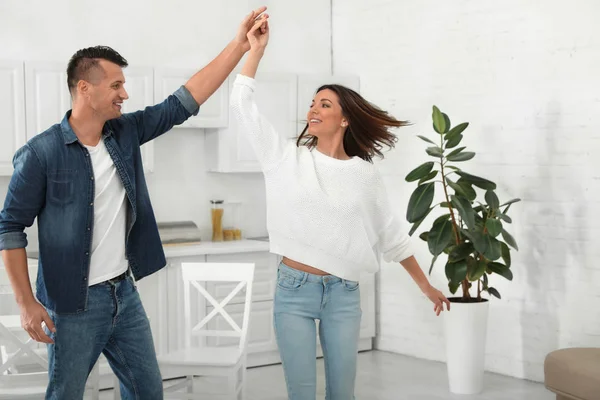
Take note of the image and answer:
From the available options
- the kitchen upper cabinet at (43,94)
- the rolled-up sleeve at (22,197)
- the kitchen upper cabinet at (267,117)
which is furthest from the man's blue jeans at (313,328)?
the kitchen upper cabinet at (267,117)

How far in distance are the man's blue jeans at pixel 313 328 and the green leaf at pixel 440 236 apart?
74.0 inches

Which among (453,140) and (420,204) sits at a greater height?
(453,140)

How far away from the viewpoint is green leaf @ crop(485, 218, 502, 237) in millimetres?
4645

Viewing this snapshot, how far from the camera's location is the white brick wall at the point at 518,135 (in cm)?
483

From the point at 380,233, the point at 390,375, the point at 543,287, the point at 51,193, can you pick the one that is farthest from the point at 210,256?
the point at 51,193

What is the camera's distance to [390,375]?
17.8ft

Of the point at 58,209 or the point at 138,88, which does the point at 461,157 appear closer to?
the point at 138,88

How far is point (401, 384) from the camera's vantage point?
520 centimetres

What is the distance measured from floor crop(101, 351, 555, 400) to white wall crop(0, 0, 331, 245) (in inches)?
49.6

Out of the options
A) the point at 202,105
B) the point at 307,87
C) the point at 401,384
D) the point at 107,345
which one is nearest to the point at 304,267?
the point at 107,345

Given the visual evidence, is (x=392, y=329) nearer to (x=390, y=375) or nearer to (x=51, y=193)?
(x=390, y=375)

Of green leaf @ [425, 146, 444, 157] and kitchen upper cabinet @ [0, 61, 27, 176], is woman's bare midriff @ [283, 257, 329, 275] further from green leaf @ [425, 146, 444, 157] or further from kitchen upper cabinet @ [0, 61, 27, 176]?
kitchen upper cabinet @ [0, 61, 27, 176]

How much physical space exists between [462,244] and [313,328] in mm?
2123

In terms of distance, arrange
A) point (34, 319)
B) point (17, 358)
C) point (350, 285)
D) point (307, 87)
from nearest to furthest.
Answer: point (34, 319), point (350, 285), point (17, 358), point (307, 87)
